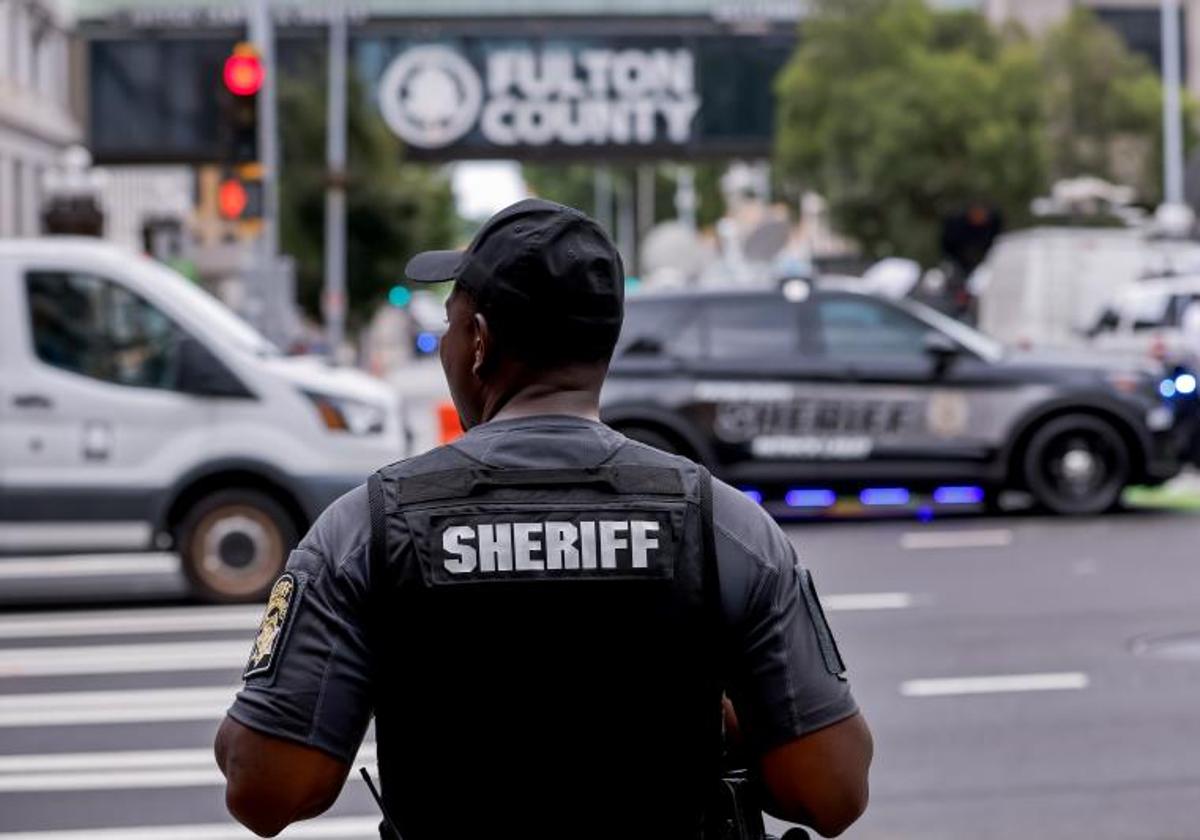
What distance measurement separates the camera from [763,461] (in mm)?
18141

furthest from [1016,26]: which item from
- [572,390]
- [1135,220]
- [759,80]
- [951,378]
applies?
[572,390]

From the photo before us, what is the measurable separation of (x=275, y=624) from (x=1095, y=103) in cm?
5240

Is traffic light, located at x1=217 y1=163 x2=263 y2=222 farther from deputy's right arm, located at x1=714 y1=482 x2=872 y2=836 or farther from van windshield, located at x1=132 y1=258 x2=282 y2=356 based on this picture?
deputy's right arm, located at x1=714 y1=482 x2=872 y2=836

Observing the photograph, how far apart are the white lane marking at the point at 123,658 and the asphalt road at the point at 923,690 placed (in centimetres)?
2

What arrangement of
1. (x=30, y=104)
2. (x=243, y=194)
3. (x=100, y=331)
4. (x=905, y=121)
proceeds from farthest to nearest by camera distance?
(x=30, y=104) < (x=905, y=121) < (x=243, y=194) < (x=100, y=331)

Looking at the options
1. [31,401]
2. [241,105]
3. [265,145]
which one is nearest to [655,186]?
[265,145]

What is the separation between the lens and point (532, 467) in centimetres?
319

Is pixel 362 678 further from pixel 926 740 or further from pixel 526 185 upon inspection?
pixel 526 185

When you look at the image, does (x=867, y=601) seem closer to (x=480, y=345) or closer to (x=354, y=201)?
(x=480, y=345)

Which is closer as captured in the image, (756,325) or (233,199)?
(756,325)

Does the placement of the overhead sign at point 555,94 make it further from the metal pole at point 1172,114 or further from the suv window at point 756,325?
the suv window at point 756,325

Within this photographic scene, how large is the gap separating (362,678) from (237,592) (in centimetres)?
1127

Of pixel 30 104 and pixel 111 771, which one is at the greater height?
pixel 30 104

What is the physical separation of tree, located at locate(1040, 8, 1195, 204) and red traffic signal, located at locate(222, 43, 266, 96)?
100.0ft
